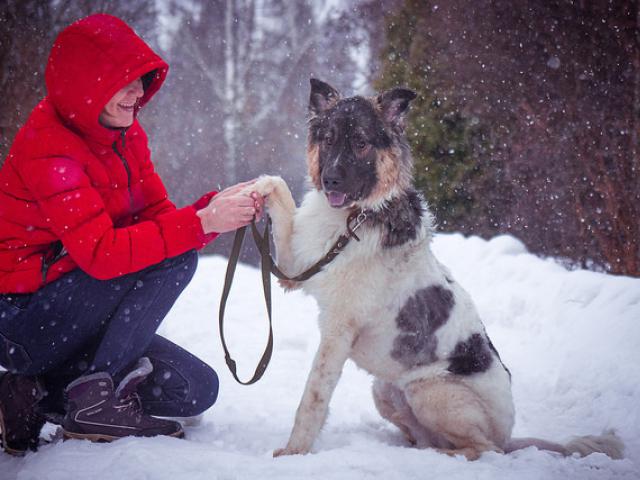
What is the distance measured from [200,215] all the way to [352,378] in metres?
2.40

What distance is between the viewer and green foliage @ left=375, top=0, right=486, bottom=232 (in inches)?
350

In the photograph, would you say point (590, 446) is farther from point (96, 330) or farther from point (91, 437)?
point (96, 330)

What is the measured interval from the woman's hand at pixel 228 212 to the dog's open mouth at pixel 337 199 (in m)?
0.49

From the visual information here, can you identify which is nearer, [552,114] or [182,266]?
[182,266]

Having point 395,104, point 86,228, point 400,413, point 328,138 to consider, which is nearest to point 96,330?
point 86,228

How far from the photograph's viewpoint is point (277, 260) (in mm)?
3160

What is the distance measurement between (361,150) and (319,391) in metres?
1.53

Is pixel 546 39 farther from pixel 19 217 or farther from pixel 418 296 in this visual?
pixel 19 217

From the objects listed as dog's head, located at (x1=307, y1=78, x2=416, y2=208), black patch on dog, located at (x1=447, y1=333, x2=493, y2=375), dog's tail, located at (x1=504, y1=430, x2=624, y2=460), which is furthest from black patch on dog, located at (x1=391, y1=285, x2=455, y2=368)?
dog's tail, located at (x1=504, y1=430, x2=624, y2=460)

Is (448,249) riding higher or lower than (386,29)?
lower

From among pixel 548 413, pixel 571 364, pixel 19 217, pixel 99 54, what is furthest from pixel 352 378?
pixel 99 54

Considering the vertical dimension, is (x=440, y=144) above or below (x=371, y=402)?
above

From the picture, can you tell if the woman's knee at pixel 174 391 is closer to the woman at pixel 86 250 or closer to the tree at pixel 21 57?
the woman at pixel 86 250

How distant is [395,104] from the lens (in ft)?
10.5
